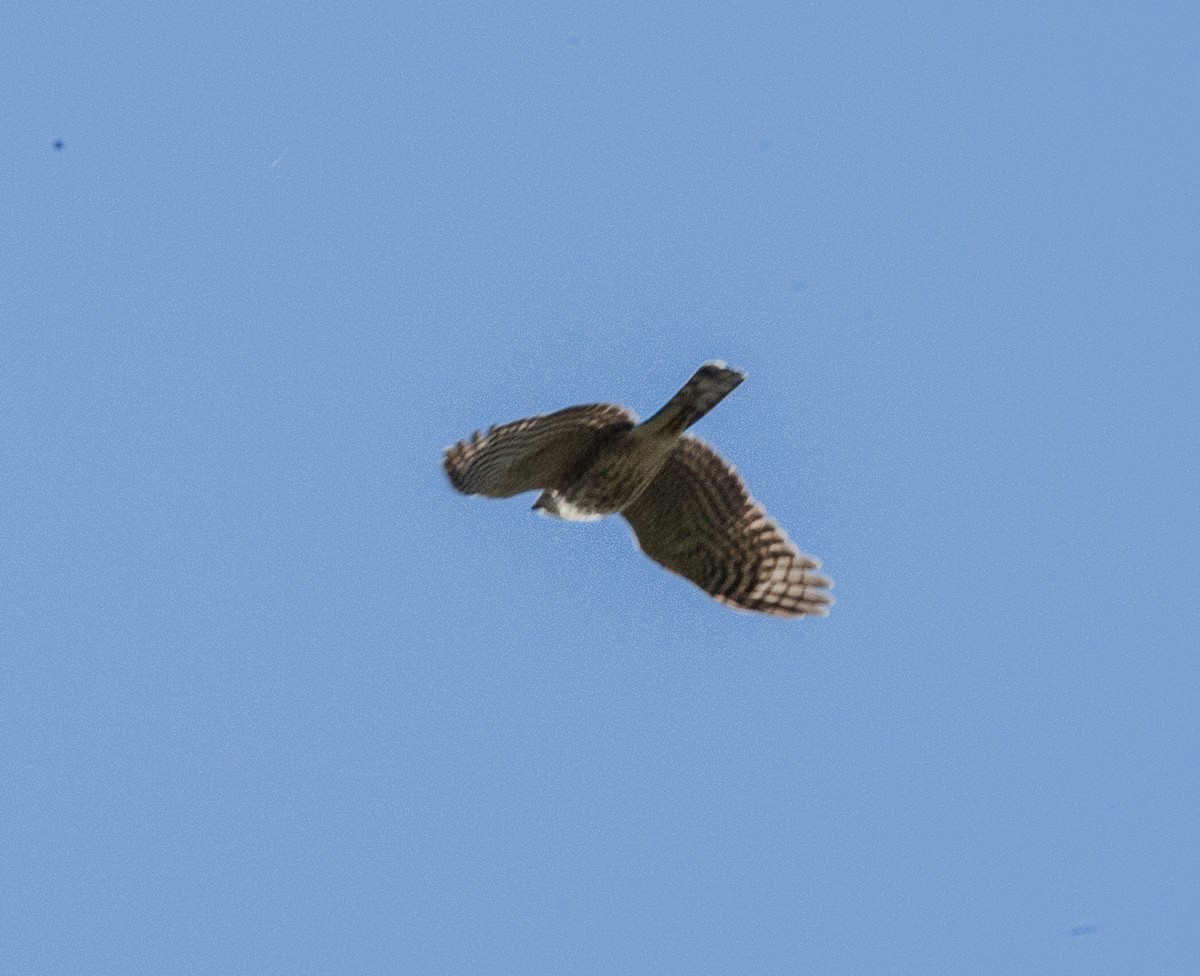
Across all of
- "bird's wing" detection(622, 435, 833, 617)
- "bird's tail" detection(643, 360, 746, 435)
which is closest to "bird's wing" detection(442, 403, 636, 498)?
"bird's tail" detection(643, 360, 746, 435)

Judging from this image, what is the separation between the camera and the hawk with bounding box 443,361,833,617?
546 inches

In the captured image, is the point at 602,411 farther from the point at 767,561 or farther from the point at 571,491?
the point at 767,561

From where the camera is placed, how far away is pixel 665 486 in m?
15.5

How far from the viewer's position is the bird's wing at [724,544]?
15516mm

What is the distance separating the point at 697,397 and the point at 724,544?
6.45 feet

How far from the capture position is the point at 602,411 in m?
14.0

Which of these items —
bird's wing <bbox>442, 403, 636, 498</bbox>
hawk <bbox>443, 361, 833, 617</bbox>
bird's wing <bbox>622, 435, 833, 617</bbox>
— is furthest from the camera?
bird's wing <bbox>622, 435, 833, 617</bbox>

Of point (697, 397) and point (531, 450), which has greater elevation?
point (697, 397)

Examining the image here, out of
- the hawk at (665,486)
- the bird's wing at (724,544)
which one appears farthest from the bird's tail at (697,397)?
the bird's wing at (724,544)

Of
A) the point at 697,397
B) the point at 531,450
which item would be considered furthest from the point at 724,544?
the point at 531,450

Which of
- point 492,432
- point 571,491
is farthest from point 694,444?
point 492,432

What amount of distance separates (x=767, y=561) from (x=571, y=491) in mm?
1841

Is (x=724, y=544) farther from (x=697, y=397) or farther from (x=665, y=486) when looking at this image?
(x=697, y=397)

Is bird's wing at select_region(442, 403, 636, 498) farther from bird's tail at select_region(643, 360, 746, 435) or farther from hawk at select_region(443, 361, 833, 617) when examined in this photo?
bird's tail at select_region(643, 360, 746, 435)
